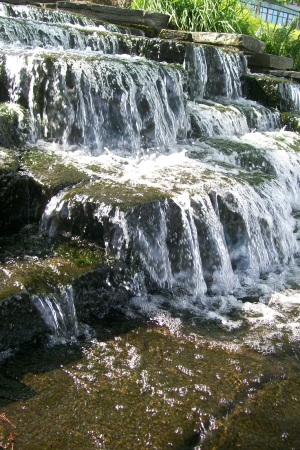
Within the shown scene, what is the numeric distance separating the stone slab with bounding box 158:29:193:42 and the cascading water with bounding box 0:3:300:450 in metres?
2.91

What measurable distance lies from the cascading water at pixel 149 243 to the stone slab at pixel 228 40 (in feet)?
10.7

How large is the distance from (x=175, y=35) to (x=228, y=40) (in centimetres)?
110

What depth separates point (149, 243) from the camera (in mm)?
4441

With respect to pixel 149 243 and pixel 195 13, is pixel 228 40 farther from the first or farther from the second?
pixel 149 243

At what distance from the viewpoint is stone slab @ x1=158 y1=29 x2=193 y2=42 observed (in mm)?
10219

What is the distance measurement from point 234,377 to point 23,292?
5.21 ft

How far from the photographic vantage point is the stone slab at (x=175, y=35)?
33.5 ft

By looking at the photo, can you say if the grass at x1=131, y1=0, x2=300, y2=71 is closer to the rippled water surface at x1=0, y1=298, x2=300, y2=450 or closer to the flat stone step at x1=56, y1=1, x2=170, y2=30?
the flat stone step at x1=56, y1=1, x2=170, y2=30

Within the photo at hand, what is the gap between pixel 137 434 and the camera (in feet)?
9.26

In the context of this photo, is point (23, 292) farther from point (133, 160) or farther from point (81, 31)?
point (81, 31)

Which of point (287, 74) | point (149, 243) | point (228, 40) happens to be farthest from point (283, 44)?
point (149, 243)

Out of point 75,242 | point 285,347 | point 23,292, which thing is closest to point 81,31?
point 75,242

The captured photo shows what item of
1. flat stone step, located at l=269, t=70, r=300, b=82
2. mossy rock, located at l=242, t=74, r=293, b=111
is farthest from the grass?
mossy rock, located at l=242, t=74, r=293, b=111

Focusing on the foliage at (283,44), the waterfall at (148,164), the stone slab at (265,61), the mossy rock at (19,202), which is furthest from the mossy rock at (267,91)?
the mossy rock at (19,202)
